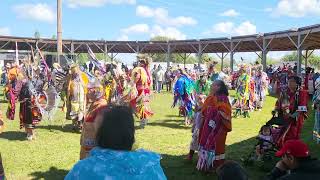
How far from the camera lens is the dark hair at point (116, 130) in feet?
7.86

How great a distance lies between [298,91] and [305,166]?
3556 millimetres

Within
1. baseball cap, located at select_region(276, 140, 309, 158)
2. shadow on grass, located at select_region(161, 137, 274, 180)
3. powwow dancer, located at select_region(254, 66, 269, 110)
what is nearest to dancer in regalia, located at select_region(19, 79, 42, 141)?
shadow on grass, located at select_region(161, 137, 274, 180)

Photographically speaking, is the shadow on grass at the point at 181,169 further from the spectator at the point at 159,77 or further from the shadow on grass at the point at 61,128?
the spectator at the point at 159,77

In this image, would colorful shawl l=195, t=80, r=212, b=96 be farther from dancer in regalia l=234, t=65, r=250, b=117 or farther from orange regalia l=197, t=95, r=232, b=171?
orange regalia l=197, t=95, r=232, b=171

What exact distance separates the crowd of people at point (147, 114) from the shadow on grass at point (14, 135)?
0.25 metres

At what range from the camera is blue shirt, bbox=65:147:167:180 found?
236 cm

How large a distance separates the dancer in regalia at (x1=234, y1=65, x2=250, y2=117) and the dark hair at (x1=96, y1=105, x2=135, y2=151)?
1165cm

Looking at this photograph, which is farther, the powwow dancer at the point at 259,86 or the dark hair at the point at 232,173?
the powwow dancer at the point at 259,86

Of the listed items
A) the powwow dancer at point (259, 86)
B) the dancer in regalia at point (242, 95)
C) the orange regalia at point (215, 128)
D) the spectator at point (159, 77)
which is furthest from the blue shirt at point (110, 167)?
the spectator at point (159, 77)

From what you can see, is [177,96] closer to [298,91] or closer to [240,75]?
[240,75]

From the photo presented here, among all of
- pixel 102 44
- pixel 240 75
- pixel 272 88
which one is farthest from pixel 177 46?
pixel 240 75

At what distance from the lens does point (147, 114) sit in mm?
11031

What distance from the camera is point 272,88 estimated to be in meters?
25.3

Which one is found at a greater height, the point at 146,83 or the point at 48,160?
the point at 146,83
